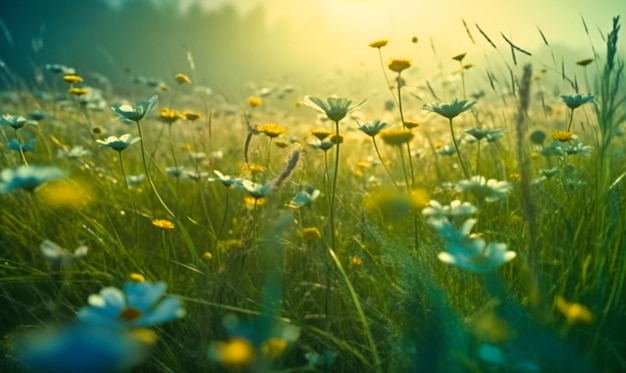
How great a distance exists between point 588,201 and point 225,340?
1003 millimetres

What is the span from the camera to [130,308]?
922mm

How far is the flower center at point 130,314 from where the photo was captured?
3.00ft

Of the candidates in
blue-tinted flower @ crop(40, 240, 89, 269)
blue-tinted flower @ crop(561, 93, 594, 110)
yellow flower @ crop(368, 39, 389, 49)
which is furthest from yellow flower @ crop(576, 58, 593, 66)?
blue-tinted flower @ crop(40, 240, 89, 269)

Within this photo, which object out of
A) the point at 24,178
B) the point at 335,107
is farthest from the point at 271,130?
the point at 24,178

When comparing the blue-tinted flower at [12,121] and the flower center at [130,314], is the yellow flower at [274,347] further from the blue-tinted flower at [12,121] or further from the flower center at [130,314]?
the blue-tinted flower at [12,121]

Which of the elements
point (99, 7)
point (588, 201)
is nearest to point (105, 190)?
point (588, 201)

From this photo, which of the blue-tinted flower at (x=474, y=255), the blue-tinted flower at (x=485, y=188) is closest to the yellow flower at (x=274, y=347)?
the blue-tinted flower at (x=474, y=255)

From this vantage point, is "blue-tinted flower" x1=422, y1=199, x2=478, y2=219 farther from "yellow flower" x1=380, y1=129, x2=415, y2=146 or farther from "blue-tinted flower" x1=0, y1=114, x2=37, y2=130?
"blue-tinted flower" x1=0, y1=114, x2=37, y2=130

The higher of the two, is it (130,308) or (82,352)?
(82,352)

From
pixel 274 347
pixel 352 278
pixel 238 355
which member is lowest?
pixel 352 278

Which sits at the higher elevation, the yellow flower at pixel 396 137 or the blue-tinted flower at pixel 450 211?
the yellow flower at pixel 396 137

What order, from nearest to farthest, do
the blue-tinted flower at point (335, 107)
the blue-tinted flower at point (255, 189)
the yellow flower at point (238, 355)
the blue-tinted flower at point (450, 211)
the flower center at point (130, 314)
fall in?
the yellow flower at point (238, 355)
the flower center at point (130, 314)
the blue-tinted flower at point (450, 211)
the blue-tinted flower at point (255, 189)
the blue-tinted flower at point (335, 107)

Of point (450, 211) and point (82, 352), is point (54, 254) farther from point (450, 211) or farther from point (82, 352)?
point (450, 211)

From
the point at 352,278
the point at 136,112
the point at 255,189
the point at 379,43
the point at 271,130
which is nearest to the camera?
the point at 255,189
